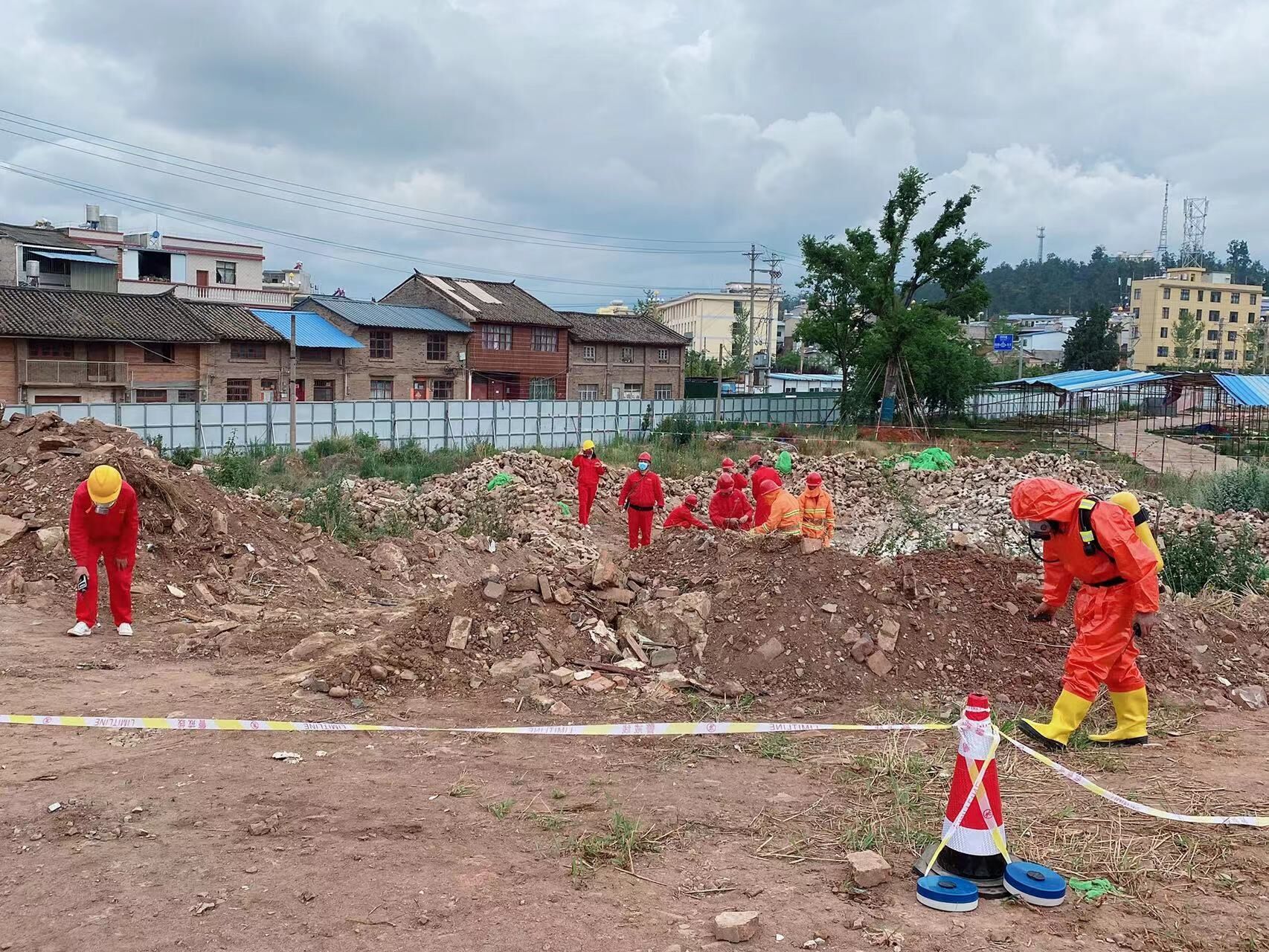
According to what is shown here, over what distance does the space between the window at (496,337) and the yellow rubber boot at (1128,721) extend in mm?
37046

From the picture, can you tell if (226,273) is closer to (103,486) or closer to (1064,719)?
(103,486)

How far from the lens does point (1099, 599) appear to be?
5.79 m

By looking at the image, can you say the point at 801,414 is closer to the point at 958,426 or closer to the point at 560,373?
the point at 958,426

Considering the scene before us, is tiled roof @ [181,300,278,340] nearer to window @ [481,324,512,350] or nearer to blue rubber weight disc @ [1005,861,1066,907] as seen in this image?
window @ [481,324,512,350]

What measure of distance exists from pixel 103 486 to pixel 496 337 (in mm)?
34352

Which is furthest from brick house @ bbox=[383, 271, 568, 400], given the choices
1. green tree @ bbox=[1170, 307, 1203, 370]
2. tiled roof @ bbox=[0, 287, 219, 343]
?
green tree @ bbox=[1170, 307, 1203, 370]

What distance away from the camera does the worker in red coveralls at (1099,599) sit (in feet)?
18.5

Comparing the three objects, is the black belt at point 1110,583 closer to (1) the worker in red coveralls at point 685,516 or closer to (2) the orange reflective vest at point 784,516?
(2) the orange reflective vest at point 784,516

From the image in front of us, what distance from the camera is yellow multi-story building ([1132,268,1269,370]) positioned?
279 ft

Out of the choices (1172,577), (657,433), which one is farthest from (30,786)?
(657,433)

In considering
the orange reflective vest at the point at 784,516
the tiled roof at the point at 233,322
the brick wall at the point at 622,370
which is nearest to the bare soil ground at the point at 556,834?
the orange reflective vest at the point at 784,516

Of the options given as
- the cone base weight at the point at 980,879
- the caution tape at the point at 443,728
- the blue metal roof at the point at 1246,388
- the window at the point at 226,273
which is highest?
the window at the point at 226,273

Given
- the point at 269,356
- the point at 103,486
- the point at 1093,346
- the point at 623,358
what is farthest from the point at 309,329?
the point at 1093,346

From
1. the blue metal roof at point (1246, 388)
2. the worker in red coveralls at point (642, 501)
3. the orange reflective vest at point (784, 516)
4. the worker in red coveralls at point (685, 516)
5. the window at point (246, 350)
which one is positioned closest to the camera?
the orange reflective vest at point (784, 516)
